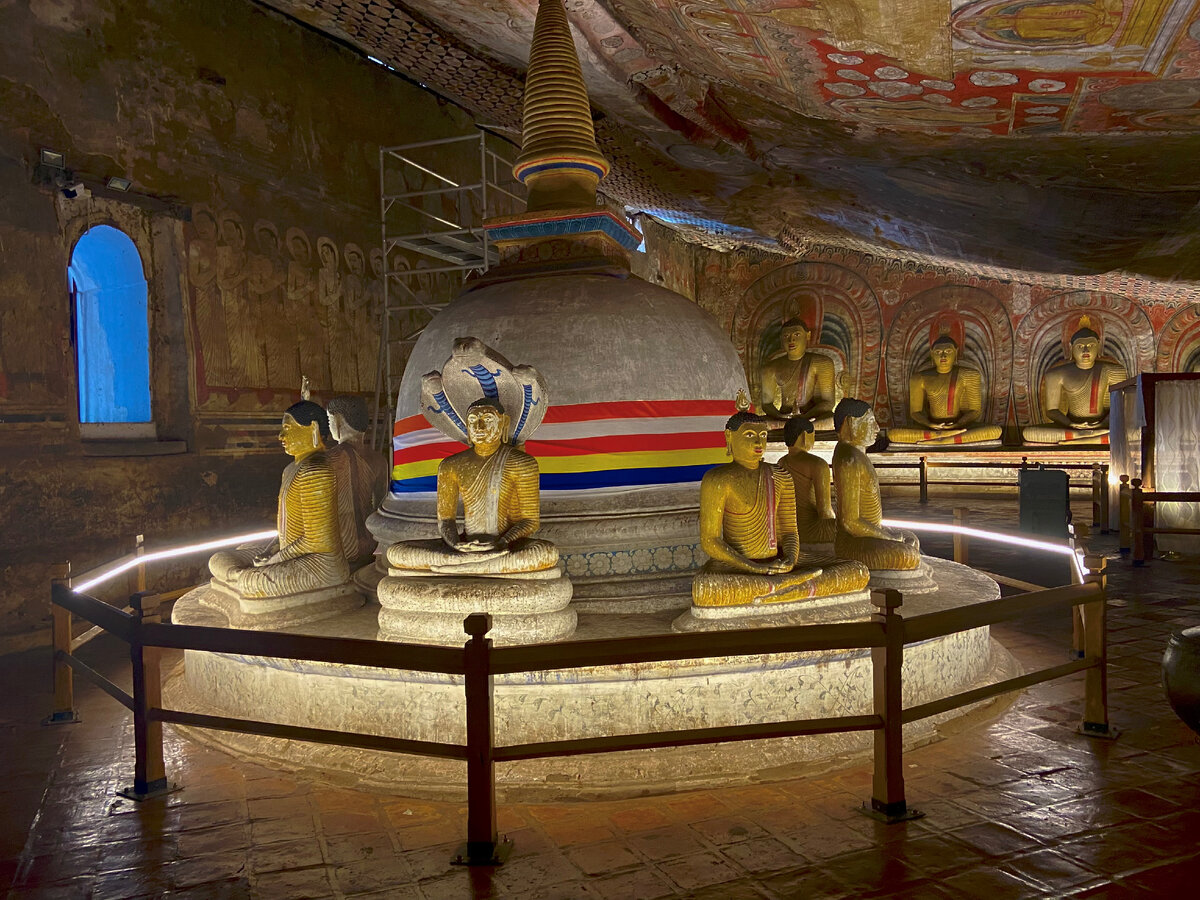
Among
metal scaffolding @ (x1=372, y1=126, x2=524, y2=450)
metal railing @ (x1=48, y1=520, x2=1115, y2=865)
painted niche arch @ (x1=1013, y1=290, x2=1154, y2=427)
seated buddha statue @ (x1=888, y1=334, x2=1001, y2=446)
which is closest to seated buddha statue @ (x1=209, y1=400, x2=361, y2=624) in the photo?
metal railing @ (x1=48, y1=520, x2=1115, y2=865)

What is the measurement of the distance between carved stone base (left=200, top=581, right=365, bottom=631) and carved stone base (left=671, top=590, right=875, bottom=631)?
203cm

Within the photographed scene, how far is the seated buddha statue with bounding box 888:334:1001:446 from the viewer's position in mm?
15086

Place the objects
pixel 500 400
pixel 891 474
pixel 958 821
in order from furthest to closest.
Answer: pixel 891 474
pixel 500 400
pixel 958 821

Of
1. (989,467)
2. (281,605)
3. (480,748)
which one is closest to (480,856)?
(480,748)

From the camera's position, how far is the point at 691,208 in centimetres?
1502

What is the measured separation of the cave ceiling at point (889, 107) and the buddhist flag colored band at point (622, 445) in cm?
306

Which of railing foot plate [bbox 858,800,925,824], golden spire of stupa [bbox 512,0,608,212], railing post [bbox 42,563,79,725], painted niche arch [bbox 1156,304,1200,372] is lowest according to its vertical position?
railing foot plate [bbox 858,800,925,824]

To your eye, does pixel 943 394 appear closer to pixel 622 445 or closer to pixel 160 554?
pixel 622 445

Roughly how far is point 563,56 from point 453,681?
483 cm

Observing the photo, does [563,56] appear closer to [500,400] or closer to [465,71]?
[500,400]

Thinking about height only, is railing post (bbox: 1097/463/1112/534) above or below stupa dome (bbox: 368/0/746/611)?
below

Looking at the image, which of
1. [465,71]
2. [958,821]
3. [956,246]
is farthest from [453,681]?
[956,246]

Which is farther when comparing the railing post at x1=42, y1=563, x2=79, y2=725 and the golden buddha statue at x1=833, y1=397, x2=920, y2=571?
the golden buddha statue at x1=833, y1=397, x2=920, y2=571

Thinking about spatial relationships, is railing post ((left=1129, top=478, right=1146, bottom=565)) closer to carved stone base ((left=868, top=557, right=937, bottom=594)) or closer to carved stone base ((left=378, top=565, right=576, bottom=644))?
carved stone base ((left=868, top=557, right=937, bottom=594))
